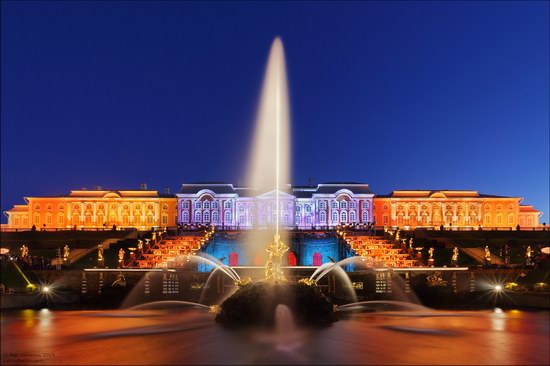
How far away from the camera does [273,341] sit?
63.3ft

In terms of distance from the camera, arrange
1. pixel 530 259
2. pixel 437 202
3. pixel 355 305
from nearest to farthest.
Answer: pixel 355 305 → pixel 530 259 → pixel 437 202

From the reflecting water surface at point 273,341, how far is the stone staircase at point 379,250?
18.0 meters

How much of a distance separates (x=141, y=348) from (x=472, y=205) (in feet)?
281

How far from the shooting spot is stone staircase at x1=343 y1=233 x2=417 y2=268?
46.1m

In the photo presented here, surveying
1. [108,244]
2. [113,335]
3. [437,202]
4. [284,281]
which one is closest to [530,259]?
[284,281]

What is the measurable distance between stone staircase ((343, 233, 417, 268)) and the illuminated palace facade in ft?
93.8

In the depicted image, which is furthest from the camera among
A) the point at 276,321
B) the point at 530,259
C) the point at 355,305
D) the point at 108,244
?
the point at 108,244

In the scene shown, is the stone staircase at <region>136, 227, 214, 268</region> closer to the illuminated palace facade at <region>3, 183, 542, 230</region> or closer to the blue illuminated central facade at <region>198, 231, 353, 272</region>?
the blue illuminated central facade at <region>198, 231, 353, 272</region>

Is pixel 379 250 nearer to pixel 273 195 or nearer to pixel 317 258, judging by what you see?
pixel 317 258

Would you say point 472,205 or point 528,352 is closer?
point 528,352

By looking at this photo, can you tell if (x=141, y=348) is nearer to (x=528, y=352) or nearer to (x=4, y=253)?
Result: (x=528, y=352)

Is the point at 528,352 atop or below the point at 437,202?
below

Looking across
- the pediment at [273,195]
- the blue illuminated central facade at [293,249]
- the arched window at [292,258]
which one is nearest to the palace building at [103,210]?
the pediment at [273,195]

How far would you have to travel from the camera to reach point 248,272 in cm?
4306
